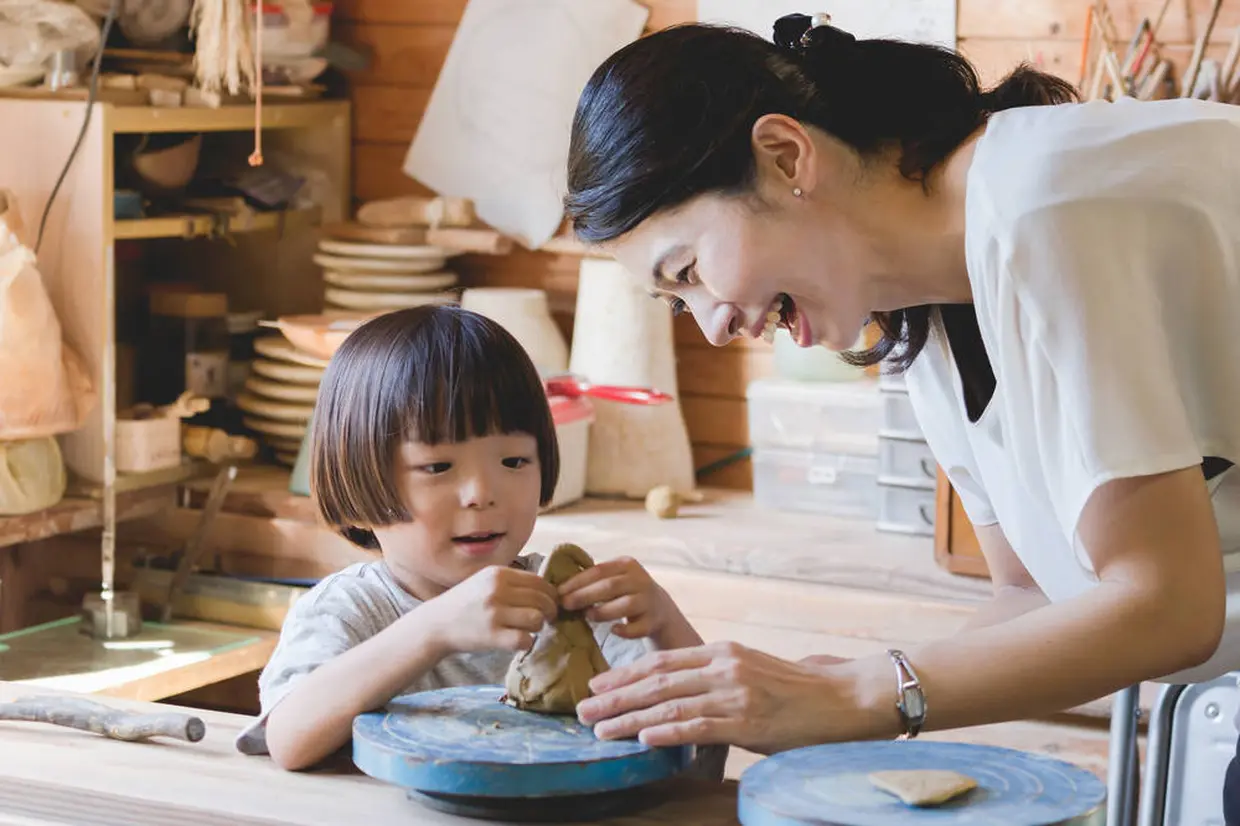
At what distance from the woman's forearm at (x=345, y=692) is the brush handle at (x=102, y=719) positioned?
0.25 ft

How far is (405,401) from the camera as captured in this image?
5.06ft

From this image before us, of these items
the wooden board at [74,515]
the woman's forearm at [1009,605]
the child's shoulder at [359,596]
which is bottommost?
the wooden board at [74,515]

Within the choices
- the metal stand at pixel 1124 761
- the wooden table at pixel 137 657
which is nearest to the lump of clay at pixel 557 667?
the metal stand at pixel 1124 761

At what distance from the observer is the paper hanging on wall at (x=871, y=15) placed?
2881mm

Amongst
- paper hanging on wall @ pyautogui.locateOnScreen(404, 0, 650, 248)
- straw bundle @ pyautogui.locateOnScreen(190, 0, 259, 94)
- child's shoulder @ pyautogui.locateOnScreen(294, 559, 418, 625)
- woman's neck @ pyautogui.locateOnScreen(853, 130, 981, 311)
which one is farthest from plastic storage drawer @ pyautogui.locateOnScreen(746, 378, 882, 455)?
woman's neck @ pyautogui.locateOnScreen(853, 130, 981, 311)

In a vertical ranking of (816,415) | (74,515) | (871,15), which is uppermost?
(871,15)

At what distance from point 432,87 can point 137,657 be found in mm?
1183

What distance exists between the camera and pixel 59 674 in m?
2.70

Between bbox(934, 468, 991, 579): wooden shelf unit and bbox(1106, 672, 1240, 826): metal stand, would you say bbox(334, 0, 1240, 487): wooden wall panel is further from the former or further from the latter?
bbox(1106, 672, 1240, 826): metal stand

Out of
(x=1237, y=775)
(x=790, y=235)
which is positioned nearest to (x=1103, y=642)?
(x=1237, y=775)

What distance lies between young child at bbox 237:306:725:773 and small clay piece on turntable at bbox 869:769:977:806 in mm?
324

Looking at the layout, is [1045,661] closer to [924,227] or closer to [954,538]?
[924,227]

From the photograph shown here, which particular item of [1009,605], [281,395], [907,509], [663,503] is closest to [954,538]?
[907,509]

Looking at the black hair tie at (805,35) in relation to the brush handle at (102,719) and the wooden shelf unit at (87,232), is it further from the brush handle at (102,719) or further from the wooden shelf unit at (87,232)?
the wooden shelf unit at (87,232)
